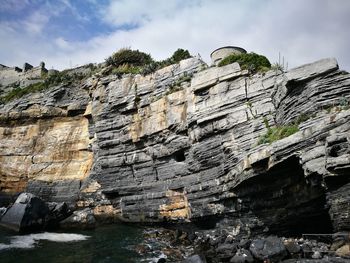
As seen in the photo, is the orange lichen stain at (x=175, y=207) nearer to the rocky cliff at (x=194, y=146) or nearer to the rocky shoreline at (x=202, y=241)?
the rocky cliff at (x=194, y=146)

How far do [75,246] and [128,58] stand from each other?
20.2 m

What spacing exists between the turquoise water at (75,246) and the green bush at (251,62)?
13.5m

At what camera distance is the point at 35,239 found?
22.0 m

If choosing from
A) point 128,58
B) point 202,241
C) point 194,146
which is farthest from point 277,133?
point 128,58

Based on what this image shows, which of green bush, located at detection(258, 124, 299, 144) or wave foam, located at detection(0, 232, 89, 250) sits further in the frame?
wave foam, located at detection(0, 232, 89, 250)

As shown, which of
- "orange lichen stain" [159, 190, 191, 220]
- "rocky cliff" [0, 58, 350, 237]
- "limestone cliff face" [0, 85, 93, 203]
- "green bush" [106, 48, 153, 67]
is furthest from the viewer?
"green bush" [106, 48, 153, 67]

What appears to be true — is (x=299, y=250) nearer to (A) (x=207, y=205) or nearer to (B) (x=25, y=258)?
(A) (x=207, y=205)

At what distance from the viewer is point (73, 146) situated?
3259 cm

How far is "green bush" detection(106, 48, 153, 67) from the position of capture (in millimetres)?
34125

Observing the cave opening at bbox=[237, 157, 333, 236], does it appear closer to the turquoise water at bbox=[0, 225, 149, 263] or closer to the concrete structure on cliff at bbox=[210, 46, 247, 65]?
the turquoise water at bbox=[0, 225, 149, 263]

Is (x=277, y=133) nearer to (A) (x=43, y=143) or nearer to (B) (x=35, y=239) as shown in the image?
(B) (x=35, y=239)

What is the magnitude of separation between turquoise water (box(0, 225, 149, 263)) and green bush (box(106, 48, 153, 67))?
16745 millimetres

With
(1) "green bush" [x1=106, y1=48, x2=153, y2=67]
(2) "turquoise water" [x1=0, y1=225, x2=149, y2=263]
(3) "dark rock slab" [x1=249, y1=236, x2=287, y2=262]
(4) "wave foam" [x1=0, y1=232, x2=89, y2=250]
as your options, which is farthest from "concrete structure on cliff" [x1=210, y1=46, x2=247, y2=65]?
(4) "wave foam" [x1=0, y1=232, x2=89, y2=250]

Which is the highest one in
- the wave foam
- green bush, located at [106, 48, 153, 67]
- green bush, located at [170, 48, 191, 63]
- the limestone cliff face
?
green bush, located at [106, 48, 153, 67]
